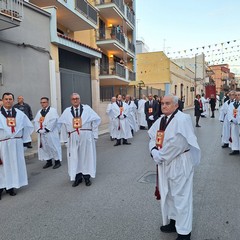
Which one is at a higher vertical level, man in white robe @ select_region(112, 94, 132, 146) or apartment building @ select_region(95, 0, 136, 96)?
apartment building @ select_region(95, 0, 136, 96)

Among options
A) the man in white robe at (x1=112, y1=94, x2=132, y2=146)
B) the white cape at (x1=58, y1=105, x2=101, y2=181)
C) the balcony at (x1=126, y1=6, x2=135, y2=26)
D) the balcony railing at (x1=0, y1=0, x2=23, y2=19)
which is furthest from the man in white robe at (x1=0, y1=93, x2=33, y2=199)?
the balcony at (x1=126, y1=6, x2=135, y2=26)

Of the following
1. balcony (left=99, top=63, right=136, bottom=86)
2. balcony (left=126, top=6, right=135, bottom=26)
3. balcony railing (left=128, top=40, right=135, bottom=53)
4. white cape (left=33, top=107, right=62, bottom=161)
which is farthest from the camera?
balcony railing (left=128, top=40, right=135, bottom=53)

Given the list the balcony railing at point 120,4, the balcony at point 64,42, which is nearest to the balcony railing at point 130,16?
the balcony railing at point 120,4

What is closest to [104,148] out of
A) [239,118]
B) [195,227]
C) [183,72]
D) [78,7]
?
[239,118]

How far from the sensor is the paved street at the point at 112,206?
12.6ft

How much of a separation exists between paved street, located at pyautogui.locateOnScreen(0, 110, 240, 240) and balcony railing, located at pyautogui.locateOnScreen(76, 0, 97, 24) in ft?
39.9

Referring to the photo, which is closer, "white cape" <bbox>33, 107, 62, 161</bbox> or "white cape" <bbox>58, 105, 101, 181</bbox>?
"white cape" <bbox>58, 105, 101, 181</bbox>

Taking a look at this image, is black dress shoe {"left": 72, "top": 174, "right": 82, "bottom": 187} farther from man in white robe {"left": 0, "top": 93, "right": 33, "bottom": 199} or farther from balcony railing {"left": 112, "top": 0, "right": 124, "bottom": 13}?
balcony railing {"left": 112, "top": 0, "right": 124, "bottom": 13}

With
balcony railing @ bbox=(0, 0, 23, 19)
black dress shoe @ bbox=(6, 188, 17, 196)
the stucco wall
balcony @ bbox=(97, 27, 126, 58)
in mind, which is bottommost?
black dress shoe @ bbox=(6, 188, 17, 196)

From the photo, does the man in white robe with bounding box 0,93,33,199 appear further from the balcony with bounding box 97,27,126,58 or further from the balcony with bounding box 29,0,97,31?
the balcony with bounding box 97,27,126,58

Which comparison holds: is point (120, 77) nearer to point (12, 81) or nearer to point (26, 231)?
point (12, 81)

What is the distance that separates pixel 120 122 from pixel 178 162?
8060 mm

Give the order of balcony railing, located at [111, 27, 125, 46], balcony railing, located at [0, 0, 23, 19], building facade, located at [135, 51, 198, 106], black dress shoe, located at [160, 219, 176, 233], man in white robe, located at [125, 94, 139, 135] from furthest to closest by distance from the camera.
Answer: building facade, located at [135, 51, 198, 106]
balcony railing, located at [111, 27, 125, 46]
man in white robe, located at [125, 94, 139, 135]
balcony railing, located at [0, 0, 23, 19]
black dress shoe, located at [160, 219, 176, 233]

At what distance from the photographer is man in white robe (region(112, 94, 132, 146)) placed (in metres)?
11.4
